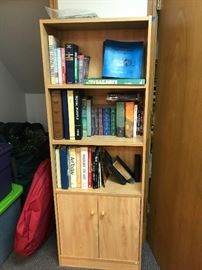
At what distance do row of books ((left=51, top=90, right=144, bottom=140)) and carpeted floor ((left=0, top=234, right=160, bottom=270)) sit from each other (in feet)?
3.12

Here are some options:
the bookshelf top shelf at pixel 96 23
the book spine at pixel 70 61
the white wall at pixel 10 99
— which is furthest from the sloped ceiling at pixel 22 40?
the book spine at pixel 70 61

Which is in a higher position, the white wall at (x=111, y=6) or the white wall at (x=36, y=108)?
the white wall at (x=111, y=6)

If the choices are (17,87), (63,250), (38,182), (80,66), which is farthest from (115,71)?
(17,87)

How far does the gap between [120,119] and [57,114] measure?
1.22 ft

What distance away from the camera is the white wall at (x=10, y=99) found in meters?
2.41

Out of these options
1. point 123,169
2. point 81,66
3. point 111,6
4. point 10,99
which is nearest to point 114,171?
point 123,169

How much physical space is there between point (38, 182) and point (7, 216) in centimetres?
35

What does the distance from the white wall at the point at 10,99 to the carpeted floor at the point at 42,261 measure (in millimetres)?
1290

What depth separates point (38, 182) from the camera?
1.66 metres

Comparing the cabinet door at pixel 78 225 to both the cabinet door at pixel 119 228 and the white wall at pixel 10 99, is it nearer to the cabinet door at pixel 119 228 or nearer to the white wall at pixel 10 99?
the cabinet door at pixel 119 228

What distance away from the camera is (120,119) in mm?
1454

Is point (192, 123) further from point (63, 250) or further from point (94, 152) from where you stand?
point (63, 250)

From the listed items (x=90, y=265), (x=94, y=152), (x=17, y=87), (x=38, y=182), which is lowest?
(x=90, y=265)

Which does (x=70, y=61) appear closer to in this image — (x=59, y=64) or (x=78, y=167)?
(x=59, y=64)
